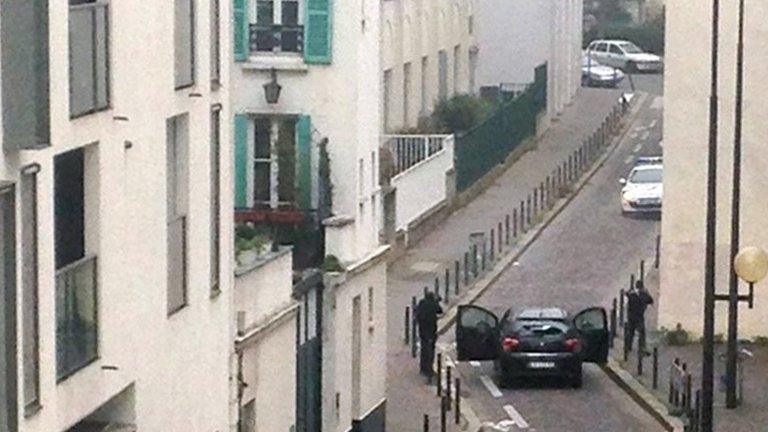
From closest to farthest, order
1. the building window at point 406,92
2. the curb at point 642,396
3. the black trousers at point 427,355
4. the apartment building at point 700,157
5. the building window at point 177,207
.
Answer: the building window at point 177,207, the curb at point 642,396, the black trousers at point 427,355, the apartment building at point 700,157, the building window at point 406,92

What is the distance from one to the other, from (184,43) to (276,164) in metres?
10.5

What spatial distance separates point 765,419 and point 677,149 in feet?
26.2

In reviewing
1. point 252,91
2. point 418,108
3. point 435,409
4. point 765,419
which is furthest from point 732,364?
point 418,108

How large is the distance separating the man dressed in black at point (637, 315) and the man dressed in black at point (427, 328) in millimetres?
3101

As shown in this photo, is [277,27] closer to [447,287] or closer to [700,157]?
[700,157]

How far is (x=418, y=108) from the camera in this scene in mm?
57812

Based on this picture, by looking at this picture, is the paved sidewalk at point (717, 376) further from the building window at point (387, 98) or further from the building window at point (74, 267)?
the building window at point (74, 267)

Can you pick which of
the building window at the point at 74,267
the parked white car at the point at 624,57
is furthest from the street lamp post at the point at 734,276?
the parked white car at the point at 624,57

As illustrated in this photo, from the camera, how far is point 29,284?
14.8 metres

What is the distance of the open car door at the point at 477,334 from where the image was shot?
34562 millimetres

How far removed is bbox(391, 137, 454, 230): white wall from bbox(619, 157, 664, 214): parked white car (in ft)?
13.6

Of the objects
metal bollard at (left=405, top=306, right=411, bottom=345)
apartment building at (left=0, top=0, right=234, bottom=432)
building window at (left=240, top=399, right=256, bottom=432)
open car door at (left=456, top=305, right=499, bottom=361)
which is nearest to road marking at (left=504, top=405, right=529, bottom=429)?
open car door at (left=456, top=305, right=499, bottom=361)

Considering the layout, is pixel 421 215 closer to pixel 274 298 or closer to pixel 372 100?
pixel 372 100

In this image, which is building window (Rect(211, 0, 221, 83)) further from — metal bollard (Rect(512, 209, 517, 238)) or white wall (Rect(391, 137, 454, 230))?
metal bollard (Rect(512, 209, 517, 238))
